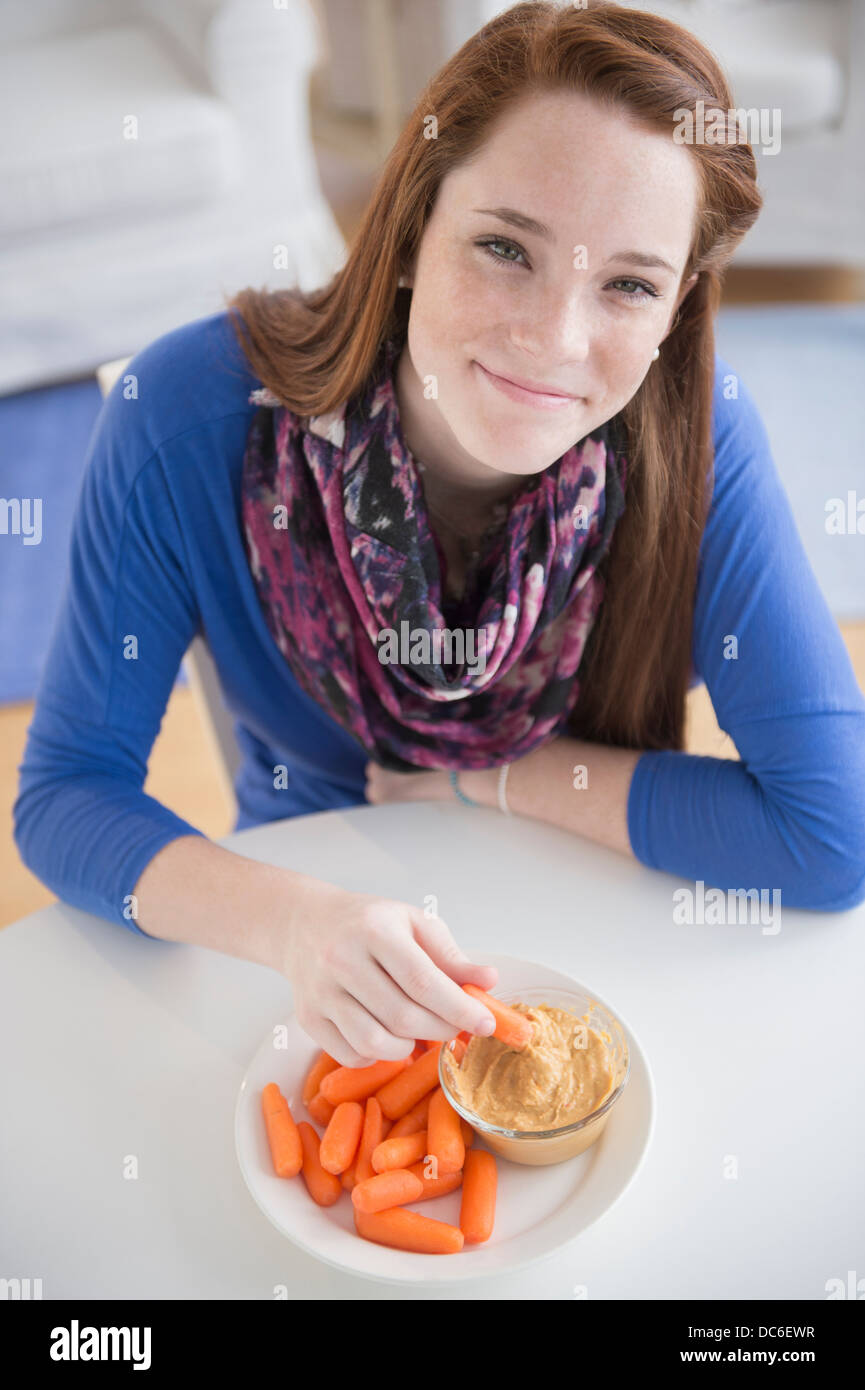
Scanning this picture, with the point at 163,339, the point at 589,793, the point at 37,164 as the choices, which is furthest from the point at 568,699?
the point at 37,164

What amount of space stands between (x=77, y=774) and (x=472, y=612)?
433 mm

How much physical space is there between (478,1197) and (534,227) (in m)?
0.74

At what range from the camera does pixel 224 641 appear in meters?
1.33

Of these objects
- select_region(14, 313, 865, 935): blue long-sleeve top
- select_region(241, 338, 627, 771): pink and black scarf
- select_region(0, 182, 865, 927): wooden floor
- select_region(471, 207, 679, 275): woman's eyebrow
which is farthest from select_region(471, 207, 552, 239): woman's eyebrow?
select_region(0, 182, 865, 927): wooden floor

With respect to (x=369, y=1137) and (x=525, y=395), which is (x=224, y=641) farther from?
(x=369, y=1137)

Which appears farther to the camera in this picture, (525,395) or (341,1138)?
(525,395)

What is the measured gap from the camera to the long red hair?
37.7 inches

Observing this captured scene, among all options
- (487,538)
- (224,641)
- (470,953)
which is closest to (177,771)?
(224,641)

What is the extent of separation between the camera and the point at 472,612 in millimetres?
1264

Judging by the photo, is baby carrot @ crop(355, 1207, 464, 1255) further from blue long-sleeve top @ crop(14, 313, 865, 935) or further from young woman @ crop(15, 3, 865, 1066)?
blue long-sleeve top @ crop(14, 313, 865, 935)

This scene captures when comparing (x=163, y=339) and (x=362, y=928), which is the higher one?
(x=163, y=339)
